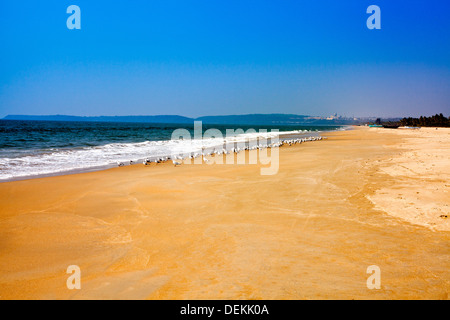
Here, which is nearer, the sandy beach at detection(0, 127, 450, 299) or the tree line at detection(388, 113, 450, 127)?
the sandy beach at detection(0, 127, 450, 299)

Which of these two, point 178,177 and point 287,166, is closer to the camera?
point 178,177

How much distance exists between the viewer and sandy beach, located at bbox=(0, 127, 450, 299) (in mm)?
3730

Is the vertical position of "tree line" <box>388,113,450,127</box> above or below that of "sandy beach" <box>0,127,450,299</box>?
above

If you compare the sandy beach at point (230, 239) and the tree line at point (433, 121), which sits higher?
the tree line at point (433, 121)

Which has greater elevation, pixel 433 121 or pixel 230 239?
pixel 433 121

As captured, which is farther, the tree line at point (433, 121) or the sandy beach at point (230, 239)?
the tree line at point (433, 121)

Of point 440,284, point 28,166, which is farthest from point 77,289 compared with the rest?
point 28,166

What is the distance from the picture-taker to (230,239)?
208 inches

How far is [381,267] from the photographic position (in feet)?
13.6

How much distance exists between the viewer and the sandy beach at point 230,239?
3.73 meters

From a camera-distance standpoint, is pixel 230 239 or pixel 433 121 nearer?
pixel 230 239
